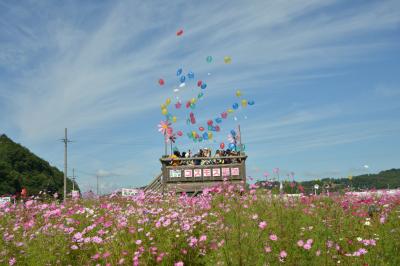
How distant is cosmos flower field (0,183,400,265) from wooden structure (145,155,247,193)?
12089 millimetres

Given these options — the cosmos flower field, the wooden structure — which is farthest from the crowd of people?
the cosmos flower field

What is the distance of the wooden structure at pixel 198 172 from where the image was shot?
18750 millimetres

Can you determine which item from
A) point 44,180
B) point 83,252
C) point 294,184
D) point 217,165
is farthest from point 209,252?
point 44,180

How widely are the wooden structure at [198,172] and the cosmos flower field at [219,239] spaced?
12089mm

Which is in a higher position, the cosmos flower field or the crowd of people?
the crowd of people

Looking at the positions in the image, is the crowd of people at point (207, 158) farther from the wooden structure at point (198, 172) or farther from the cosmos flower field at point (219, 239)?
the cosmos flower field at point (219, 239)

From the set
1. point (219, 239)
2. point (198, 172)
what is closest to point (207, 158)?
point (198, 172)

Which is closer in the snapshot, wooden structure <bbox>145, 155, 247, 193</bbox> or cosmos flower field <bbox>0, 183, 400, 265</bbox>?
cosmos flower field <bbox>0, 183, 400, 265</bbox>

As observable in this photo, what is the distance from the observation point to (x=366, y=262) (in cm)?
436

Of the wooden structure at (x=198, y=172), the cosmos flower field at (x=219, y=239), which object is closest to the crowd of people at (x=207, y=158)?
the wooden structure at (x=198, y=172)

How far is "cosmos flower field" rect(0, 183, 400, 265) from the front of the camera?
13.8 ft

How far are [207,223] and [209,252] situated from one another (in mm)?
702

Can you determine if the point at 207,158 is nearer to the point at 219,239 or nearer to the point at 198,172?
the point at 198,172

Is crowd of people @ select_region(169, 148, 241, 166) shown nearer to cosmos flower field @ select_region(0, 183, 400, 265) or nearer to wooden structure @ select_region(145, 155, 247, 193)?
wooden structure @ select_region(145, 155, 247, 193)
